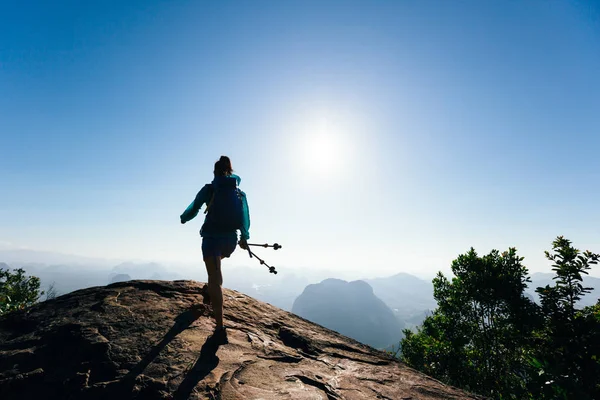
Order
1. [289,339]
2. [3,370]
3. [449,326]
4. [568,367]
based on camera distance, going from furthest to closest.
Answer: [449,326]
[568,367]
[289,339]
[3,370]

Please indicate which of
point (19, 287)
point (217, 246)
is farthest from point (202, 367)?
point (19, 287)

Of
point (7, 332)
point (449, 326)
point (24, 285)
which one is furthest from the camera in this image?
point (24, 285)

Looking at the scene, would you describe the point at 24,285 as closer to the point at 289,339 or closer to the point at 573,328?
the point at 289,339

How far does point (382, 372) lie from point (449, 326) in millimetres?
20556

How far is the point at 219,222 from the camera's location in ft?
17.6

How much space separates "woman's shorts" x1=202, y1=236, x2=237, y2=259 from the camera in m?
5.21

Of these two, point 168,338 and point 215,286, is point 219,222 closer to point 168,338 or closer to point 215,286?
point 215,286

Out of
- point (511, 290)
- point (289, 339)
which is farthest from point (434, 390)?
point (511, 290)

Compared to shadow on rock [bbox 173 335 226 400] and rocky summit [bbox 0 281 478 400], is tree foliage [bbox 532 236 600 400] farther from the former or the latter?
shadow on rock [bbox 173 335 226 400]

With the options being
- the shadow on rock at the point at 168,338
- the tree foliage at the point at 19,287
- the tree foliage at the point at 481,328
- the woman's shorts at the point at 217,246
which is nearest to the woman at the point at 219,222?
the woman's shorts at the point at 217,246

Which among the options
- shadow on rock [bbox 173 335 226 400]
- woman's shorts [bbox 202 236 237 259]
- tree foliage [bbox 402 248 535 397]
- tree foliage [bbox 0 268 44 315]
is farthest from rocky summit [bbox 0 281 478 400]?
tree foliage [bbox 0 268 44 315]

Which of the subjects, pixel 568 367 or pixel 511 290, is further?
pixel 511 290

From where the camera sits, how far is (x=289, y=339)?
238 inches

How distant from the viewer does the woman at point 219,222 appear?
5.12 meters
